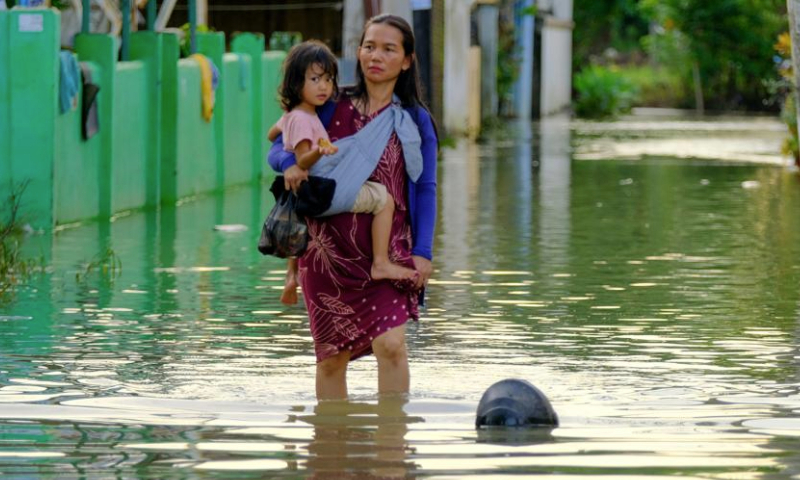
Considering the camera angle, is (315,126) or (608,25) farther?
(608,25)

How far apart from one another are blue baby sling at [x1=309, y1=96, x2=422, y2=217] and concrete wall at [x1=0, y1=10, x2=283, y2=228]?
25.9 feet

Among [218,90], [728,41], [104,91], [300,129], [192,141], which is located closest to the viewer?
[300,129]

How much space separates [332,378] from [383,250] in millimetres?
658

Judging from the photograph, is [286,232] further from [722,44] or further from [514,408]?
[722,44]

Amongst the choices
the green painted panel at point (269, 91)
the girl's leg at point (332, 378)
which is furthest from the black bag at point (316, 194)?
the green painted panel at point (269, 91)

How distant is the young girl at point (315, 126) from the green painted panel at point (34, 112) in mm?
7833

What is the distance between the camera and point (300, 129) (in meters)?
6.89

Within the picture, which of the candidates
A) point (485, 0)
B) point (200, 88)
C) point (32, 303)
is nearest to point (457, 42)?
point (485, 0)

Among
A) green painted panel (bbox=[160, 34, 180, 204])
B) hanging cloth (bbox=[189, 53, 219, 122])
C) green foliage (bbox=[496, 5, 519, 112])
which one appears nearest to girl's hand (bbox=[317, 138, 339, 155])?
green painted panel (bbox=[160, 34, 180, 204])

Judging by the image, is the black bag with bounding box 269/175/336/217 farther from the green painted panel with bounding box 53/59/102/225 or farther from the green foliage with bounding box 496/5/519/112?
the green foliage with bounding box 496/5/519/112

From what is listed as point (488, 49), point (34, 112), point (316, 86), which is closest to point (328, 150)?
point (316, 86)

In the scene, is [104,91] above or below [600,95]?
above

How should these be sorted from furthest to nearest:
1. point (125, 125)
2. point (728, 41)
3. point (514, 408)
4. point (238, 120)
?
point (728, 41), point (238, 120), point (125, 125), point (514, 408)

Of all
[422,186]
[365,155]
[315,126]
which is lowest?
[422,186]
